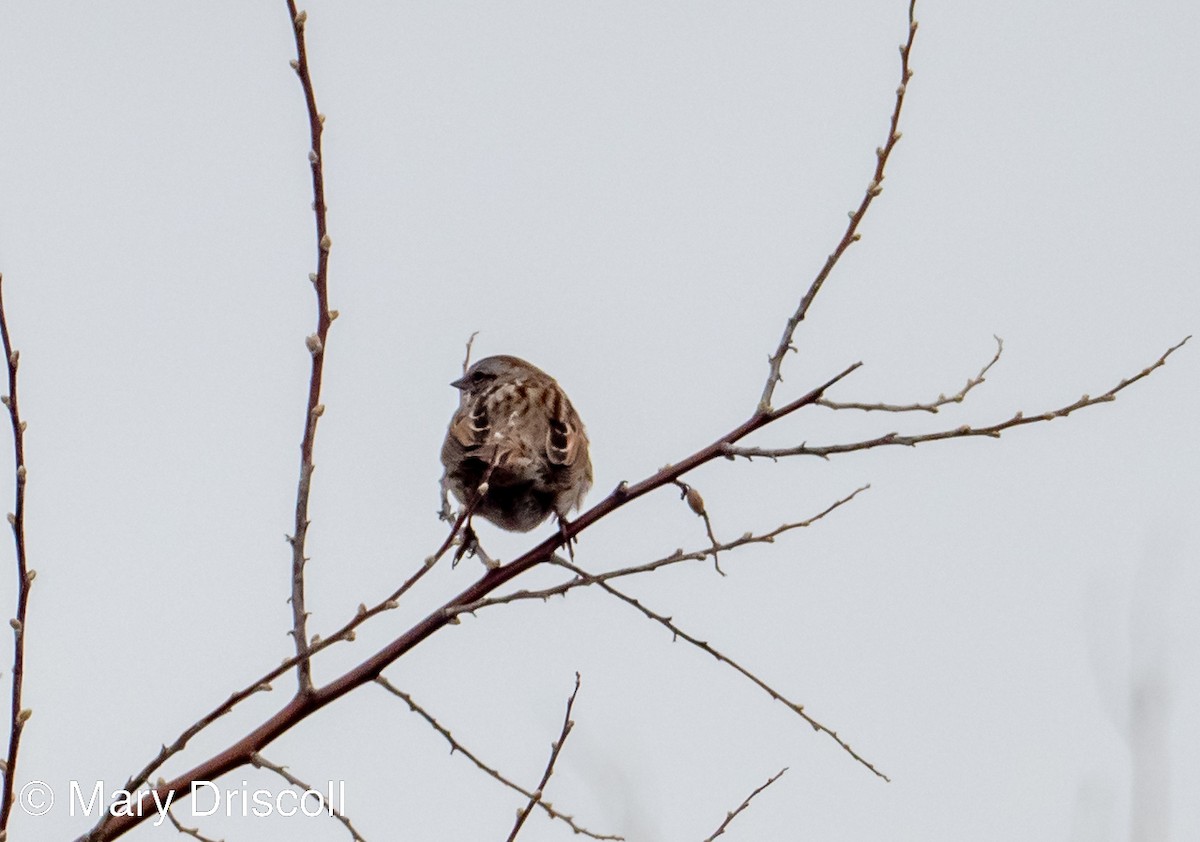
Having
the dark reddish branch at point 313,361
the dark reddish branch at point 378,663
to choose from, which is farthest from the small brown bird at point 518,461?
the dark reddish branch at point 313,361

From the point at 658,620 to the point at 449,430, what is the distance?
10.0 ft

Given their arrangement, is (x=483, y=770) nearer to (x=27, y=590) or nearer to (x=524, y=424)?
(x=27, y=590)

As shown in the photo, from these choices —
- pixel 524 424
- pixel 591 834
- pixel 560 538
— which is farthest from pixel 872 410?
pixel 524 424

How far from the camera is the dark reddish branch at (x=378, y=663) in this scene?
2.74 meters

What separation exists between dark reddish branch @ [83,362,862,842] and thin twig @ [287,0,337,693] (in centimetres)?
6

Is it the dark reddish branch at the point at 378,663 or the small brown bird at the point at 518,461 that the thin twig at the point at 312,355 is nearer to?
the dark reddish branch at the point at 378,663

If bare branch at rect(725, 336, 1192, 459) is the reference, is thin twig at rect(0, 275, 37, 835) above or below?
below

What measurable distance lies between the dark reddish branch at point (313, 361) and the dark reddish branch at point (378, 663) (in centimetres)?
6

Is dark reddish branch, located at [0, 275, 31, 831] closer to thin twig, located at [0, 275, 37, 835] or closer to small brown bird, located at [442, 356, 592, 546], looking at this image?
thin twig, located at [0, 275, 37, 835]

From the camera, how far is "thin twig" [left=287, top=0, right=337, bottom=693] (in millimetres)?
2617

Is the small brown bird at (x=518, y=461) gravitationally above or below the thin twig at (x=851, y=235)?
above

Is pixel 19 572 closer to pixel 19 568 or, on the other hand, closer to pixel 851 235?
pixel 19 568

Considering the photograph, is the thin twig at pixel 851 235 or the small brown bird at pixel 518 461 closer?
the thin twig at pixel 851 235

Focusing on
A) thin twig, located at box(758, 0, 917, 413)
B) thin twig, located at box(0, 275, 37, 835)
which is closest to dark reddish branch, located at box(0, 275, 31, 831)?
thin twig, located at box(0, 275, 37, 835)
